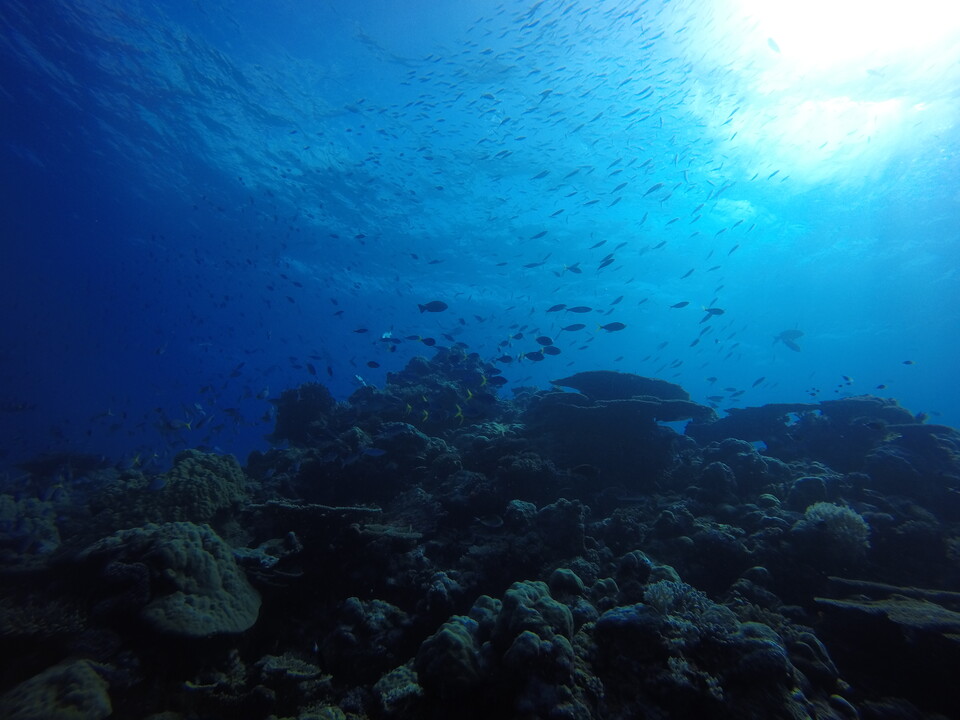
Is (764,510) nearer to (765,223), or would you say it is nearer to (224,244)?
(765,223)

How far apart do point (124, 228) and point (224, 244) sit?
9.96 m

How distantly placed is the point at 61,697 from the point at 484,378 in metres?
13.1

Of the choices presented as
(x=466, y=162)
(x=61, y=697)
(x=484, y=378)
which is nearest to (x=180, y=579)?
(x=61, y=697)

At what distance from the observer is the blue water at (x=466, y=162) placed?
70.5 feet

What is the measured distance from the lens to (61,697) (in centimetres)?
381

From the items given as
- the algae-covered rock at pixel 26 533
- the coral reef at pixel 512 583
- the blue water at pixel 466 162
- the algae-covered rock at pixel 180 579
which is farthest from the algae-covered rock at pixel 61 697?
the blue water at pixel 466 162

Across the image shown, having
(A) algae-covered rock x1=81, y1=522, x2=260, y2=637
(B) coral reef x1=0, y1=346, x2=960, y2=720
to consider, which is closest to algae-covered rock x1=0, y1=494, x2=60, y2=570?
(B) coral reef x1=0, y1=346, x2=960, y2=720

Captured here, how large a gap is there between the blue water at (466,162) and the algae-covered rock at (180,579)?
9.70m

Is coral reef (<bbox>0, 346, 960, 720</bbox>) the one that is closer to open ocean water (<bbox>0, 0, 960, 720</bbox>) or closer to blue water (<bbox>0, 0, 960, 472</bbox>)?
open ocean water (<bbox>0, 0, 960, 720</bbox>)

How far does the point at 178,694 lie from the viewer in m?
4.36

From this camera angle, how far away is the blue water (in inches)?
846

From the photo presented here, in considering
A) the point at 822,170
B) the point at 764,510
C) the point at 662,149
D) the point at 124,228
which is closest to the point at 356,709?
the point at 764,510

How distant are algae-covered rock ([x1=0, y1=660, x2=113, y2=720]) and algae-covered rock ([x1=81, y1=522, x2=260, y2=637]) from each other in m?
0.62

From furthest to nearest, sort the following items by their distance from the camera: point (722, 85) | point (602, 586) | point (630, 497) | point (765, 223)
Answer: point (765, 223) → point (722, 85) → point (630, 497) → point (602, 586)
